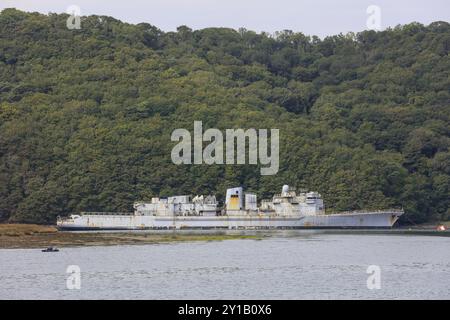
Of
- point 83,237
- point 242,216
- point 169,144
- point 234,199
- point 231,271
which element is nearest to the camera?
point 231,271

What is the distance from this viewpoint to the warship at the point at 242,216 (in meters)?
139

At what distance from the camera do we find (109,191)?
14500cm

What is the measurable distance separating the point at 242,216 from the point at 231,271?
70964mm

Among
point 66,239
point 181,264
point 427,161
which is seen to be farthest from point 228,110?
point 181,264

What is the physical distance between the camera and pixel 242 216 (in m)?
141

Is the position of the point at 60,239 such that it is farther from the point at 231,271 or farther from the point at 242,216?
the point at 242,216

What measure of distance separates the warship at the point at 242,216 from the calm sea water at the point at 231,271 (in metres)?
40.1

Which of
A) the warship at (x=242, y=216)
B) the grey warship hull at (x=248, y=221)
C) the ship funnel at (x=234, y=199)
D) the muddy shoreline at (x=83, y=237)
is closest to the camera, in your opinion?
the muddy shoreline at (x=83, y=237)

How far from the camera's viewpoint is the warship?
139 metres

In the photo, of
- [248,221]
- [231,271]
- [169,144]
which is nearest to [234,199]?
[248,221]

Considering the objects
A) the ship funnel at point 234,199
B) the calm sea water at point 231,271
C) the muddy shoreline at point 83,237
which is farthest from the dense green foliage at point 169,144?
the calm sea water at point 231,271

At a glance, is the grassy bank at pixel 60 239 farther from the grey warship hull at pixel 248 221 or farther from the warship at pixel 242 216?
the warship at pixel 242 216

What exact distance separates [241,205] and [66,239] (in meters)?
43.2
